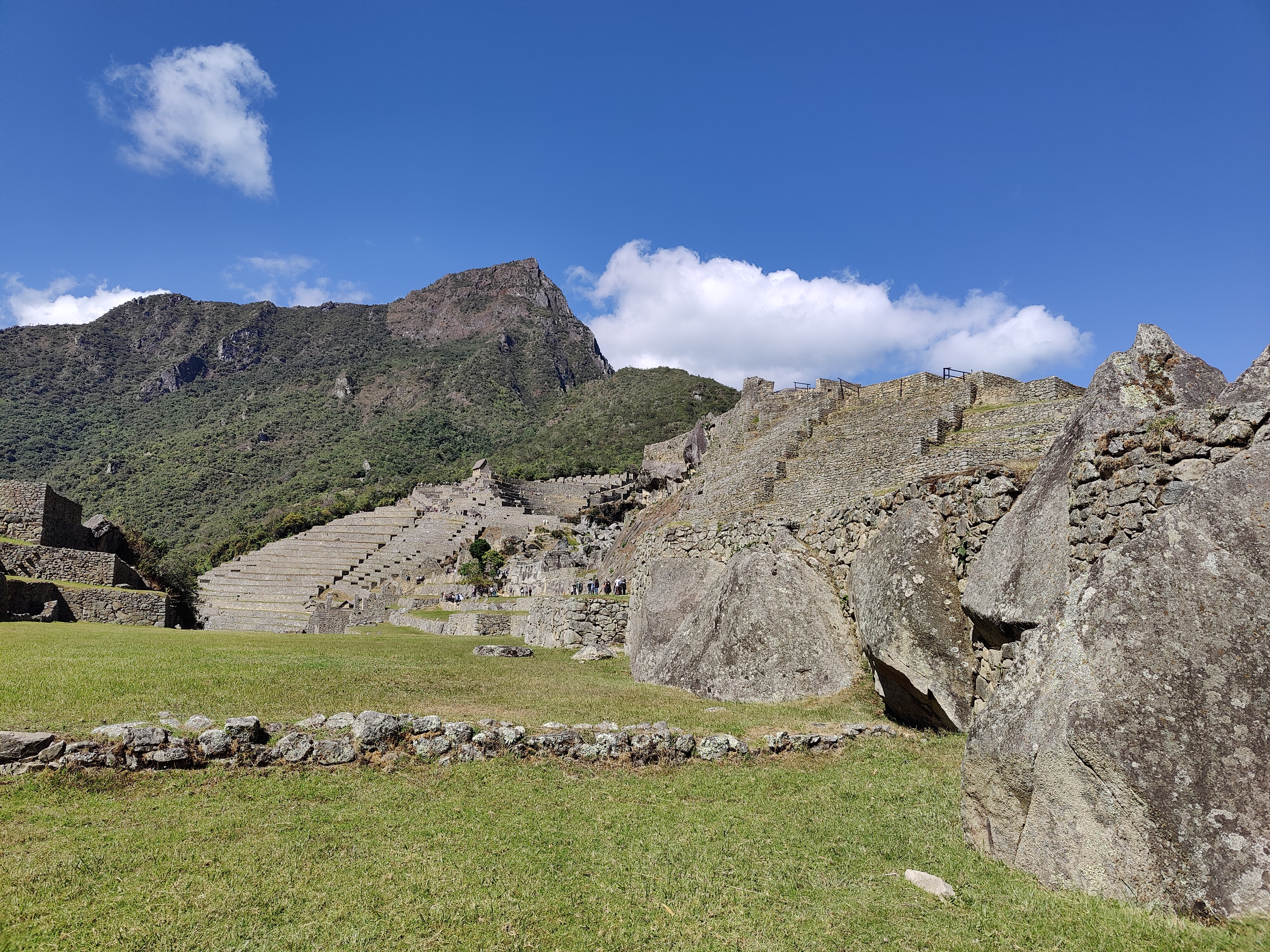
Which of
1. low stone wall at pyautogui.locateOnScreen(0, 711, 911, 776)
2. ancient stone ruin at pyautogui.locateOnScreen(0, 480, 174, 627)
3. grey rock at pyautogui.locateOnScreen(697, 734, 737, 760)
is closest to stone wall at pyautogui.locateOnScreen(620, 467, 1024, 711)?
low stone wall at pyautogui.locateOnScreen(0, 711, 911, 776)

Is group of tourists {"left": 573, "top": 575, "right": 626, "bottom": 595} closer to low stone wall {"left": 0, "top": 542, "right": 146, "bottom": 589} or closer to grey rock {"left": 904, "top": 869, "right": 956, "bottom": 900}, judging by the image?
low stone wall {"left": 0, "top": 542, "right": 146, "bottom": 589}

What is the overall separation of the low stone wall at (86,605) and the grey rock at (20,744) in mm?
14834

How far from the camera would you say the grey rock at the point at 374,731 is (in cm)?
759

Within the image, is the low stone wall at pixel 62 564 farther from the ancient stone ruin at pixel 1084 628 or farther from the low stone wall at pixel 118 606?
the ancient stone ruin at pixel 1084 628

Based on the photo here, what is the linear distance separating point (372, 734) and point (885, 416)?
2626cm

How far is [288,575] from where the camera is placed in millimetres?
47375

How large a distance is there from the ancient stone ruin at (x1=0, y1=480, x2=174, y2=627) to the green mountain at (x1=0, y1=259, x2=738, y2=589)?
6360 mm

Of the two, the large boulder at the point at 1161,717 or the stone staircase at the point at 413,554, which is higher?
the large boulder at the point at 1161,717

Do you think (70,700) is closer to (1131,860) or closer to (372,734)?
(372,734)

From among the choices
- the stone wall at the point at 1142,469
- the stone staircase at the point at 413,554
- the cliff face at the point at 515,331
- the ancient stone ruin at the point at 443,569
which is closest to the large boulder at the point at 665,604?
the ancient stone ruin at the point at 443,569

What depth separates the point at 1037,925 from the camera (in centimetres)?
405

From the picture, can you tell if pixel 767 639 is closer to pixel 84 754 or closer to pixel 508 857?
pixel 508 857

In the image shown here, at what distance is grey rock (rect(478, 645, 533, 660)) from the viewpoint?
1772 centimetres

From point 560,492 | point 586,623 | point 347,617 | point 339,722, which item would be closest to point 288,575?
point 347,617
